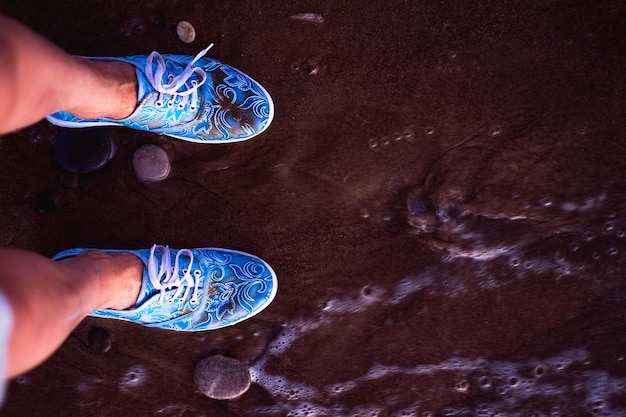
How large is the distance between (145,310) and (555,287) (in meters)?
1.90

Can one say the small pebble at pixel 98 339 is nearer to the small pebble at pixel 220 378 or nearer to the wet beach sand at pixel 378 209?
the wet beach sand at pixel 378 209

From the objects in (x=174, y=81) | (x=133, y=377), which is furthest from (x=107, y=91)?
(x=133, y=377)

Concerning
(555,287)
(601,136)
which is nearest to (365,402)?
(555,287)

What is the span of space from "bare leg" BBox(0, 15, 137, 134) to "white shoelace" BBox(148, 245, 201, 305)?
623 mm

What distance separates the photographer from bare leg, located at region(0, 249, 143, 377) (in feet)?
4.42

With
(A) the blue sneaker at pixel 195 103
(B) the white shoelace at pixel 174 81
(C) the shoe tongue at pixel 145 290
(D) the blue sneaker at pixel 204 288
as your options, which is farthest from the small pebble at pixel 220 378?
(B) the white shoelace at pixel 174 81

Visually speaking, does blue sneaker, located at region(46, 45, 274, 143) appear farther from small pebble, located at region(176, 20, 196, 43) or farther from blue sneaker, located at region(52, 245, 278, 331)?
blue sneaker, located at region(52, 245, 278, 331)

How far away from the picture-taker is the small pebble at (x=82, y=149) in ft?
7.81

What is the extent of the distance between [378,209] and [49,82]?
1.48 m

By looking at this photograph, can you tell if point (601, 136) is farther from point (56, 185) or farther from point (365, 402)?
point (56, 185)

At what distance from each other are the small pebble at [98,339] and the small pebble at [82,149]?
0.78 metres

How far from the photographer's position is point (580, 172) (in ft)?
7.82

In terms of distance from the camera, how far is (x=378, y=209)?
2.44 meters

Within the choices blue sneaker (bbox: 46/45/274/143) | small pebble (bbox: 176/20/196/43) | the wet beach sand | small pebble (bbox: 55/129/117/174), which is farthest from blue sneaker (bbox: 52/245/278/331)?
small pebble (bbox: 176/20/196/43)
